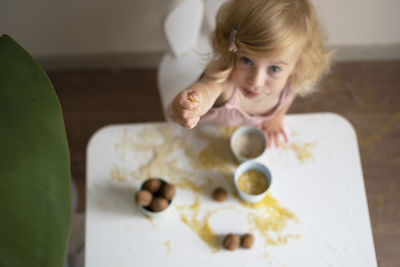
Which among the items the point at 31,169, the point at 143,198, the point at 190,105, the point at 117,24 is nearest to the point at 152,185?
the point at 143,198

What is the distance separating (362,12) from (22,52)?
4.78 ft

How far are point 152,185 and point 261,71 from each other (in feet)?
1.28

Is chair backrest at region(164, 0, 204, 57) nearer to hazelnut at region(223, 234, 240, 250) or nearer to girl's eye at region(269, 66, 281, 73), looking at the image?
girl's eye at region(269, 66, 281, 73)

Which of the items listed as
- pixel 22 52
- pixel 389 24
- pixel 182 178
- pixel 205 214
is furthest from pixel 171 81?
pixel 389 24

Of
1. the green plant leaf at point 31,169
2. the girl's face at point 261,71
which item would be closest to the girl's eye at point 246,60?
the girl's face at point 261,71

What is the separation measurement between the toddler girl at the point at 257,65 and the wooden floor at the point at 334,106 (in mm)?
751

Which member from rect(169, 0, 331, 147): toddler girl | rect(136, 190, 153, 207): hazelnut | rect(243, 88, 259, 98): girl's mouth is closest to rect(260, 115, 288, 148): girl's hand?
rect(169, 0, 331, 147): toddler girl

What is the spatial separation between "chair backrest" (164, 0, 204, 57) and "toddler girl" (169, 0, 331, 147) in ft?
0.78

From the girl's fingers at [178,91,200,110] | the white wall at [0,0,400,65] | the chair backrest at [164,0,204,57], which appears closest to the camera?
the girl's fingers at [178,91,200,110]

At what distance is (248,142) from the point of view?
1.11 m

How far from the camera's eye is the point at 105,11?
1626 mm

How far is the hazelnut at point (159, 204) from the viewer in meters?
0.99

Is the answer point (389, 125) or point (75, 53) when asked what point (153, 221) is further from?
point (389, 125)

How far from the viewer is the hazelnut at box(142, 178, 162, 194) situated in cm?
102
